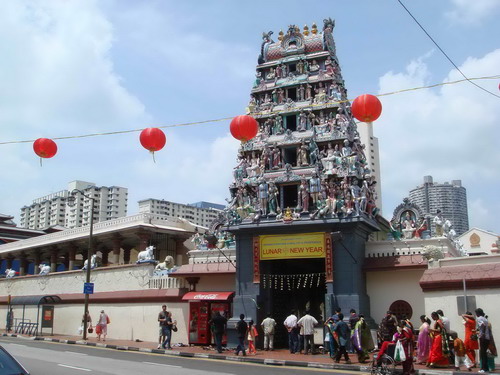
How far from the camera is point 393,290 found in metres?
25.1

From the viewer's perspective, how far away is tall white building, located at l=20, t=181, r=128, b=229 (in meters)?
→ 140

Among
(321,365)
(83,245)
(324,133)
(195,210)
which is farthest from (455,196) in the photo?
(321,365)

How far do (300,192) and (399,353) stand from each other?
12.4 m

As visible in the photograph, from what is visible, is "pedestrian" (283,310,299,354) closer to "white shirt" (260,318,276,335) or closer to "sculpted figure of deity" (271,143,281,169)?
"white shirt" (260,318,276,335)

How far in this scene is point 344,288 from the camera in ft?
80.2

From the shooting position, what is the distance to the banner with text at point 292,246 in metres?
25.2

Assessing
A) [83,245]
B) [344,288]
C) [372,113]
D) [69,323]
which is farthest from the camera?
[83,245]

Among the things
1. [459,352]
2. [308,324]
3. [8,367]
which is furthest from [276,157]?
[8,367]

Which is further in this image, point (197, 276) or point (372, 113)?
point (197, 276)

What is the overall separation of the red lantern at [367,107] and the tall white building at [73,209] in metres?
122

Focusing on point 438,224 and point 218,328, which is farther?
point 438,224

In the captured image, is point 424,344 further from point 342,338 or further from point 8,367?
point 8,367

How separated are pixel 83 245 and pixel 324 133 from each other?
1071 inches

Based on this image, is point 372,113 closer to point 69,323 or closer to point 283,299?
point 283,299
